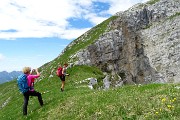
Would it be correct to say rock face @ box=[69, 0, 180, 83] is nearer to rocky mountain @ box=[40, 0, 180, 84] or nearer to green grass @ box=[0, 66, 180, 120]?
rocky mountain @ box=[40, 0, 180, 84]

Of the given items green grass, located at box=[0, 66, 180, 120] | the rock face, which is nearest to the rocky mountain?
the rock face

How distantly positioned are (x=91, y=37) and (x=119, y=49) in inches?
330

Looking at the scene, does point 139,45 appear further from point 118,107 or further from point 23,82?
point 118,107

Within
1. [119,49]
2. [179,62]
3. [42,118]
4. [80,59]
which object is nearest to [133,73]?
[119,49]

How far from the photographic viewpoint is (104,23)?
88.1 metres

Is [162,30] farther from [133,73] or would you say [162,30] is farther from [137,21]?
[133,73]

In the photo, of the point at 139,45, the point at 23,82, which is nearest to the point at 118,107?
the point at 23,82

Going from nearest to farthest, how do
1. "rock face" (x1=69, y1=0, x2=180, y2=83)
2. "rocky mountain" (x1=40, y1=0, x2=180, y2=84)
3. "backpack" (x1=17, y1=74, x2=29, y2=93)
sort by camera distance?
"backpack" (x1=17, y1=74, x2=29, y2=93) → "rocky mountain" (x1=40, y1=0, x2=180, y2=84) → "rock face" (x1=69, y1=0, x2=180, y2=83)

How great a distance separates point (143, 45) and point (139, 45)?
1292 mm

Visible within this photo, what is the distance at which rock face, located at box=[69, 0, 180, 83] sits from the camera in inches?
3034

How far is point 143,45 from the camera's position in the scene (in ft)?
277

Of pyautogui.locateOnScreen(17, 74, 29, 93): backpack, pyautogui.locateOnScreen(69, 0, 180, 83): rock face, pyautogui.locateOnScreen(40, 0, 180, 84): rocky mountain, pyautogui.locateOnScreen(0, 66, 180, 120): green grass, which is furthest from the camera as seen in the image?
pyautogui.locateOnScreen(69, 0, 180, 83): rock face

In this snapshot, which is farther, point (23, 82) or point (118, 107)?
point (23, 82)

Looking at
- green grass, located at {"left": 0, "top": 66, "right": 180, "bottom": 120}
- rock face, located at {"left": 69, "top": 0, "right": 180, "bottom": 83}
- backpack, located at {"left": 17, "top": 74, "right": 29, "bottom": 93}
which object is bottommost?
green grass, located at {"left": 0, "top": 66, "right": 180, "bottom": 120}
